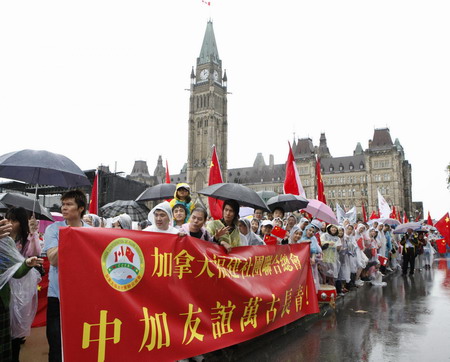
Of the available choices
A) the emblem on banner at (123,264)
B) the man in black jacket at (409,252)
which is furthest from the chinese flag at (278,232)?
the man in black jacket at (409,252)

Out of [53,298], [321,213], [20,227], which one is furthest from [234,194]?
[321,213]

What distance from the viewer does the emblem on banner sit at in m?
3.29

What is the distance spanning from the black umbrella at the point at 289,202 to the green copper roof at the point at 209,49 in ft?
315

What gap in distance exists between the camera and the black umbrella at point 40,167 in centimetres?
477

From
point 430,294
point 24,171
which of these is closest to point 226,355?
point 24,171

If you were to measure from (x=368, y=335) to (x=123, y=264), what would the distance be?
483 cm

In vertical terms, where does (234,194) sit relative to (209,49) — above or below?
below

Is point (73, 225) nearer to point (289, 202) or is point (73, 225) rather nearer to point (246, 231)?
point (246, 231)

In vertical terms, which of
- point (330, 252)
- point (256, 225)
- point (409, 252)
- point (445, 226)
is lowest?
point (409, 252)

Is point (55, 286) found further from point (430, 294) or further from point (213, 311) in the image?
point (430, 294)

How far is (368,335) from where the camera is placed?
6230mm

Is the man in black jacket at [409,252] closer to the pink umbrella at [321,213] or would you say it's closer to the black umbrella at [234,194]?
the pink umbrella at [321,213]

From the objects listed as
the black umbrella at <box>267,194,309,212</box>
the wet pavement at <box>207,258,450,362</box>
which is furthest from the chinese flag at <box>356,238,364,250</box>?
the black umbrella at <box>267,194,309,212</box>

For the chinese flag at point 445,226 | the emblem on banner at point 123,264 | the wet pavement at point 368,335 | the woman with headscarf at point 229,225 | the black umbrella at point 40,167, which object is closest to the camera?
the emblem on banner at point 123,264
